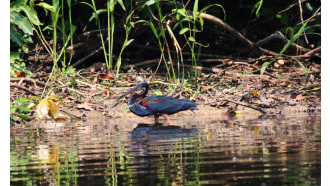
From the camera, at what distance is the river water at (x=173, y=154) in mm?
3451

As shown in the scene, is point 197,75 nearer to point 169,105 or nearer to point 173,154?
point 169,105

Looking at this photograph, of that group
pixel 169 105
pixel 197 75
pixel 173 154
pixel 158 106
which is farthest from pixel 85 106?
pixel 173 154

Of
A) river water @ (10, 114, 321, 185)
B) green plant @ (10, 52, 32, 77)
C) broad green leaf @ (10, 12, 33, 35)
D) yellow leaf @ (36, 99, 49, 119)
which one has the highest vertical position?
broad green leaf @ (10, 12, 33, 35)

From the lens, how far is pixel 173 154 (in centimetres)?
445

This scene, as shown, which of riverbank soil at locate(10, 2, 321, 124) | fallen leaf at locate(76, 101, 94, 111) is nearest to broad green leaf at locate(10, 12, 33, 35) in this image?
riverbank soil at locate(10, 2, 321, 124)

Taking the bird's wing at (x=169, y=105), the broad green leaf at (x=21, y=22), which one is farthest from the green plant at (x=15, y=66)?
the bird's wing at (x=169, y=105)

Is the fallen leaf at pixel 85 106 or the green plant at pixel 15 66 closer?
the green plant at pixel 15 66

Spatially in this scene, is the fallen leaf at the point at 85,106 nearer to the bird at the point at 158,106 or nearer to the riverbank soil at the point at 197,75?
the riverbank soil at the point at 197,75

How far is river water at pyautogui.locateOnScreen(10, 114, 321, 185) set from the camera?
3.45 meters

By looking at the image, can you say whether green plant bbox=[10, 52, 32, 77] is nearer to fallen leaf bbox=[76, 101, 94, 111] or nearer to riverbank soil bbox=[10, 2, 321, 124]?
riverbank soil bbox=[10, 2, 321, 124]

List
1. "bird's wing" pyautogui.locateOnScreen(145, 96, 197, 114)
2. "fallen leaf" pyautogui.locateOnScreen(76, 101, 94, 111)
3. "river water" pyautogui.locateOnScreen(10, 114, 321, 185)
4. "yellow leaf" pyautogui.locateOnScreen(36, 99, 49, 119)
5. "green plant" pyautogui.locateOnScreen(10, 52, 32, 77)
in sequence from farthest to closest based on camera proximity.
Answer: "fallen leaf" pyautogui.locateOnScreen(76, 101, 94, 111)
"bird's wing" pyautogui.locateOnScreen(145, 96, 197, 114)
"green plant" pyautogui.locateOnScreen(10, 52, 32, 77)
"yellow leaf" pyautogui.locateOnScreen(36, 99, 49, 119)
"river water" pyautogui.locateOnScreen(10, 114, 321, 185)

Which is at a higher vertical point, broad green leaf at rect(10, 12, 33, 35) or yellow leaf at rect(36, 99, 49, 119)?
broad green leaf at rect(10, 12, 33, 35)

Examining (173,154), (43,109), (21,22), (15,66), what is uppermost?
(21,22)

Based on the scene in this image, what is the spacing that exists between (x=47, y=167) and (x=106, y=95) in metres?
5.03
